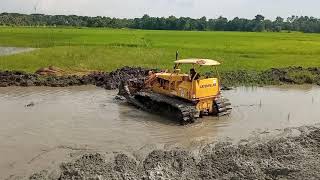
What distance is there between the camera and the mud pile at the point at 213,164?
11.2 meters

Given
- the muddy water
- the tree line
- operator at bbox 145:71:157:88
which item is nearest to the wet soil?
the muddy water

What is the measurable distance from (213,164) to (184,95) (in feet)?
19.7

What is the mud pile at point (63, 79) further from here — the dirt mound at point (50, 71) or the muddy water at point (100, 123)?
the muddy water at point (100, 123)

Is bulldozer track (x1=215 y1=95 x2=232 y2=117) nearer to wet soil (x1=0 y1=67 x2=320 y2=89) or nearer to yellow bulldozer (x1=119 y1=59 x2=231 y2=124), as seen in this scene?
yellow bulldozer (x1=119 y1=59 x2=231 y2=124)

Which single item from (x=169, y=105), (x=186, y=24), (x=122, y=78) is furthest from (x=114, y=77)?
(x=186, y=24)

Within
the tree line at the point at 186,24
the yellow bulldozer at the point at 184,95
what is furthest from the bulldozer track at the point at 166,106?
the tree line at the point at 186,24

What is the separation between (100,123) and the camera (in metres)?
17.6

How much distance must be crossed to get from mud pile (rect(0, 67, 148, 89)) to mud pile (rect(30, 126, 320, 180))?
515 inches

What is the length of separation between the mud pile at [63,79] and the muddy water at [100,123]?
4.54 ft

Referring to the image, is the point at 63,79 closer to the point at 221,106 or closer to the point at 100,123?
the point at 100,123

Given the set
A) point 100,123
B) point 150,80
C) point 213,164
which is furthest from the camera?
point 150,80

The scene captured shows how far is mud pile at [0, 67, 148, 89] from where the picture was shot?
2627 centimetres

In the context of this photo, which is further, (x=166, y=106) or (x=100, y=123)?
(x=166, y=106)

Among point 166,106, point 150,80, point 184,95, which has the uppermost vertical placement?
point 150,80
